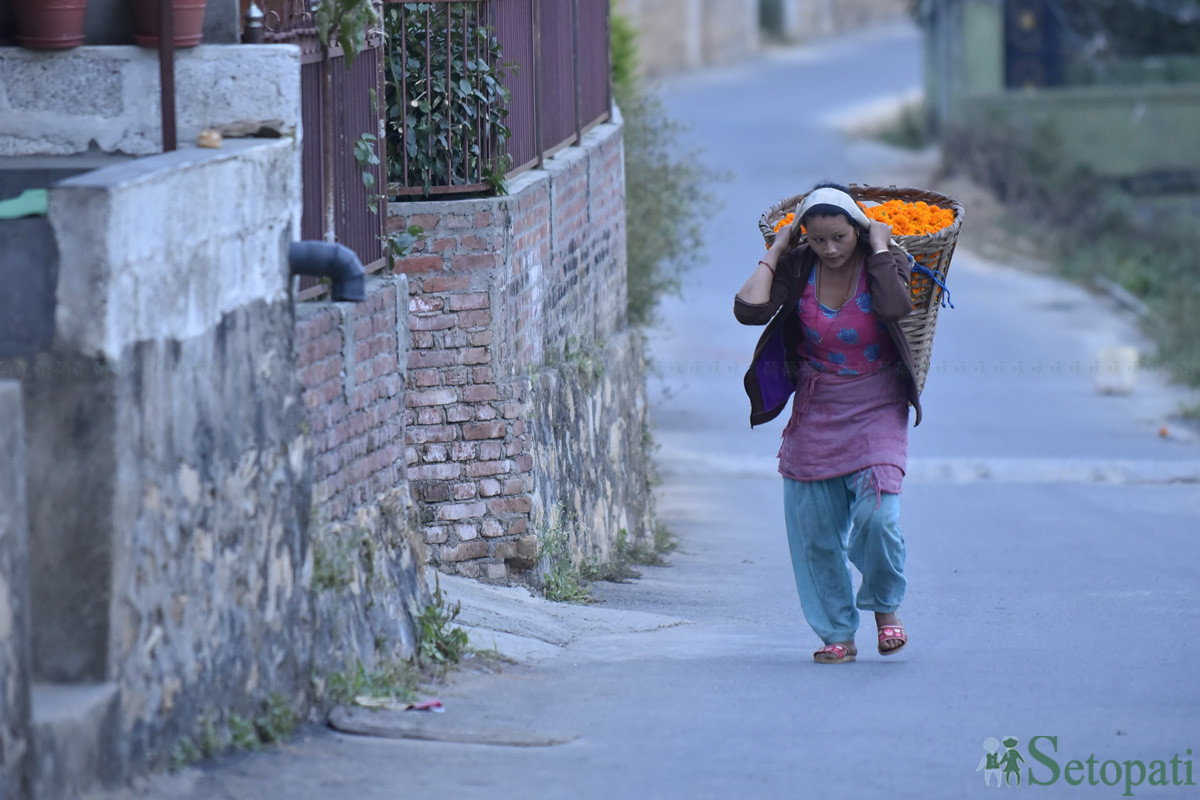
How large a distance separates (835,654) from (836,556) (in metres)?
0.36

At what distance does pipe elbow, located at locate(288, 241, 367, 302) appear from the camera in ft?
15.4

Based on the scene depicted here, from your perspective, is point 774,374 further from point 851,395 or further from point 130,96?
point 130,96

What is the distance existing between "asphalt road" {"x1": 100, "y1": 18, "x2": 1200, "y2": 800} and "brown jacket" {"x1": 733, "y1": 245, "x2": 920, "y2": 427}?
986 millimetres

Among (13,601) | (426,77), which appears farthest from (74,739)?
(426,77)

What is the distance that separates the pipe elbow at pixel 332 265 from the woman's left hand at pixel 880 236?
184 centimetres

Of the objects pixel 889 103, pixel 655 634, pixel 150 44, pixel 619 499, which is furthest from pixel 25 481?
pixel 889 103

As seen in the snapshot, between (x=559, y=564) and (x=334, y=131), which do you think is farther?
(x=559, y=564)

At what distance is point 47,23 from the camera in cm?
464

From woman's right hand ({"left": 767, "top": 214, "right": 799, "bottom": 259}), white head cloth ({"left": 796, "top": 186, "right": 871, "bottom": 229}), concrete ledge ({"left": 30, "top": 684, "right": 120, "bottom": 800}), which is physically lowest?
concrete ledge ({"left": 30, "top": 684, "right": 120, "bottom": 800})

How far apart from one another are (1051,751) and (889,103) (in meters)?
39.2

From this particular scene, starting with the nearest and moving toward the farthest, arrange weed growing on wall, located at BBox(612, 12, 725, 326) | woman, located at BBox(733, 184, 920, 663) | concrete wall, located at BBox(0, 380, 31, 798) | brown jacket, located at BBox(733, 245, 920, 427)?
1. concrete wall, located at BBox(0, 380, 31, 798)
2. brown jacket, located at BBox(733, 245, 920, 427)
3. woman, located at BBox(733, 184, 920, 663)
4. weed growing on wall, located at BBox(612, 12, 725, 326)

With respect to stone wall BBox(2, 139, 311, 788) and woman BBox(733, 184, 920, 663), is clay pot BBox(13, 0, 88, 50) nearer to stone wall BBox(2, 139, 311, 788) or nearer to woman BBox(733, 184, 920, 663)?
stone wall BBox(2, 139, 311, 788)

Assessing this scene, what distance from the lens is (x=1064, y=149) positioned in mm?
30188

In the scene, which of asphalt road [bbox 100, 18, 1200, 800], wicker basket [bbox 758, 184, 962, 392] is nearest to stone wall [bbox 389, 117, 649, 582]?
asphalt road [bbox 100, 18, 1200, 800]
